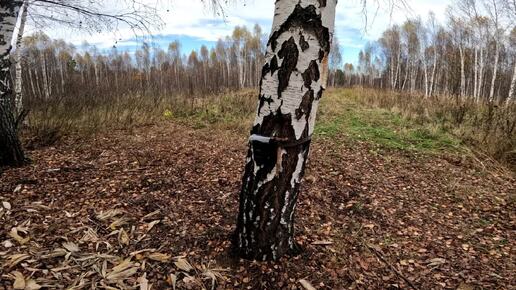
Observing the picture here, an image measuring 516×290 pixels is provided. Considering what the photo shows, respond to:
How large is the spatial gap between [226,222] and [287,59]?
1452 mm

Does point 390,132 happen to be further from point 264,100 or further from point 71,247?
point 71,247

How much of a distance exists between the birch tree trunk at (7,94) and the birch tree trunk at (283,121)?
10.5ft

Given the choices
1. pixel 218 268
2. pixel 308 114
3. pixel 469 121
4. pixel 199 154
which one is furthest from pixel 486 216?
pixel 469 121

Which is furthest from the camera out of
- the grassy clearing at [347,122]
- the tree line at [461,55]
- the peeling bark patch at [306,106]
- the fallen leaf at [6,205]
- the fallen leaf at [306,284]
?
the tree line at [461,55]

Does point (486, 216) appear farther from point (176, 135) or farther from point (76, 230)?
point (176, 135)

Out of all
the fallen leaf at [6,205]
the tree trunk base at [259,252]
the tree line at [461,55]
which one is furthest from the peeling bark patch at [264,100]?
the tree line at [461,55]

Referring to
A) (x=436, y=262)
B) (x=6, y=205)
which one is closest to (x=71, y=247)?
(x=6, y=205)

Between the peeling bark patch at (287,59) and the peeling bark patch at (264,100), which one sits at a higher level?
the peeling bark patch at (287,59)

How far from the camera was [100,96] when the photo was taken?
29.8ft

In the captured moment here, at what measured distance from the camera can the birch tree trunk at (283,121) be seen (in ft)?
5.39

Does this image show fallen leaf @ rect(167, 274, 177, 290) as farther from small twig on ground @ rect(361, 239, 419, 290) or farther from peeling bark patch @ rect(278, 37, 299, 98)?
small twig on ground @ rect(361, 239, 419, 290)

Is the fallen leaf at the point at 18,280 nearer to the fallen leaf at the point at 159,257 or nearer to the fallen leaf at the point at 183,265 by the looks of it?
the fallen leaf at the point at 159,257

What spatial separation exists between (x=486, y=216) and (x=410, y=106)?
7.26 meters

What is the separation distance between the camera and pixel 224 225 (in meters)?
2.43
